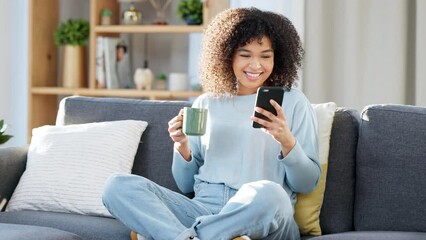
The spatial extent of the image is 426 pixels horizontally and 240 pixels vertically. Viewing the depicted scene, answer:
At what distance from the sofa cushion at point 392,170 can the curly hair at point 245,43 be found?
304 millimetres

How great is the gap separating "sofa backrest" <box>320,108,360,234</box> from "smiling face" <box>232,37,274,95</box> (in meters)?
0.30

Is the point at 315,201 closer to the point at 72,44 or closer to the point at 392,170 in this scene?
the point at 392,170

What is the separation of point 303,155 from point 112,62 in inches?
87.0

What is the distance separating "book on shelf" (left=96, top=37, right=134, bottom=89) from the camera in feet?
14.6

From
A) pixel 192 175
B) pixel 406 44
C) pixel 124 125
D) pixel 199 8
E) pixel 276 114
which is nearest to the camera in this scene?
pixel 276 114

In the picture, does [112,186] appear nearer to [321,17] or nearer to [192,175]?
[192,175]

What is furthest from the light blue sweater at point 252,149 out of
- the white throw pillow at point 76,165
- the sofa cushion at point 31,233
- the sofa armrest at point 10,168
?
the sofa armrest at point 10,168

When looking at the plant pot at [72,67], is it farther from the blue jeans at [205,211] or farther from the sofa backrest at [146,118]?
the blue jeans at [205,211]

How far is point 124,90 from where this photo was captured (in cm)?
439

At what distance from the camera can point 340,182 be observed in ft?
8.73

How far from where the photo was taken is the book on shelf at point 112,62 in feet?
14.6

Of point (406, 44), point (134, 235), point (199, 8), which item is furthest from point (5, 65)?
point (134, 235)

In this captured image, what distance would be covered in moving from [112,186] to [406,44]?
1.95 meters

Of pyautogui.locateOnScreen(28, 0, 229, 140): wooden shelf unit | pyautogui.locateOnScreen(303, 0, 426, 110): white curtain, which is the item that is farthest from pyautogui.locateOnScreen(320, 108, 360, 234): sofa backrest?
pyautogui.locateOnScreen(28, 0, 229, 140): wooden shelf unit
